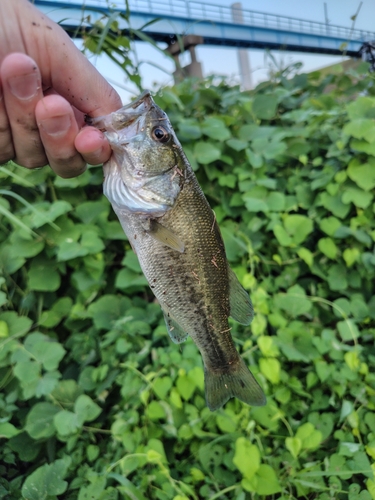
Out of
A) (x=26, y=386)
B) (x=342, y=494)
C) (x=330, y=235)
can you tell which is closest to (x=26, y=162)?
(x=26, y=386)

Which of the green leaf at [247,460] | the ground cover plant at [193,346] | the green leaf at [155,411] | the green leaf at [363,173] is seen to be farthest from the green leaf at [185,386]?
the green leaf at [363,173]

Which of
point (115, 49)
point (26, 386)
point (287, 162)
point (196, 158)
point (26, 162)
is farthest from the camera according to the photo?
point (287, 162)

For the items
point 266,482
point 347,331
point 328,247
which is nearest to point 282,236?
point 328,247

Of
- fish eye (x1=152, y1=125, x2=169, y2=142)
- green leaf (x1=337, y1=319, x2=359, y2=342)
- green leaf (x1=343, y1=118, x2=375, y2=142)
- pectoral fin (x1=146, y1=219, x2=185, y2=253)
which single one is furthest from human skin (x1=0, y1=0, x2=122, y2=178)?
green leaf (x1=343, y1=118, x2=375, y2=142)

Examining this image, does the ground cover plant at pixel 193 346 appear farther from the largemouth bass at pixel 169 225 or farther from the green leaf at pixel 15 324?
the largemouth bass at pixel 169 225

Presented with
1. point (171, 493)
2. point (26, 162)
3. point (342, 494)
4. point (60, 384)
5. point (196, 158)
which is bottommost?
point (342, 494)

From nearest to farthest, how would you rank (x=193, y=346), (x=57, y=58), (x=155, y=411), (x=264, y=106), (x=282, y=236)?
(x=57, y=58)
(x=155, y=411)
(x=193, y=346)
(x=282, y=236)
(x=264, y=106)

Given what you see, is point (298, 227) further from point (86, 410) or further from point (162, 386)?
point (86, 410)

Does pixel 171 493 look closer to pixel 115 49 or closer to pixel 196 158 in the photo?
pixel 196 158
